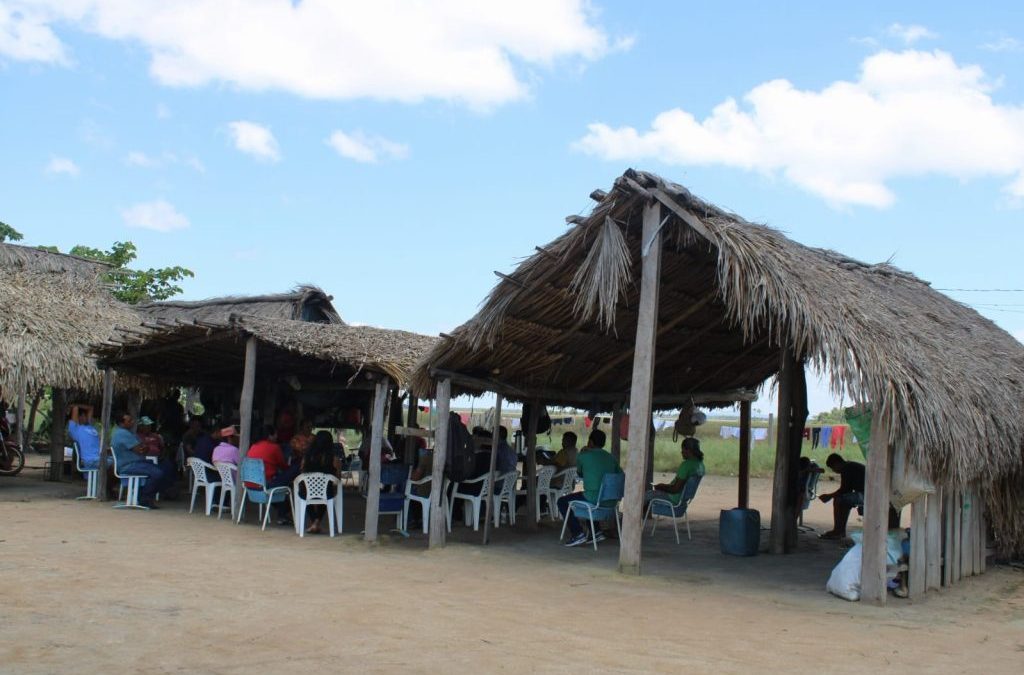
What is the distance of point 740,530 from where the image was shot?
976 centimetres

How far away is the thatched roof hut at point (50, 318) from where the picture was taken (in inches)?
Answer: 535

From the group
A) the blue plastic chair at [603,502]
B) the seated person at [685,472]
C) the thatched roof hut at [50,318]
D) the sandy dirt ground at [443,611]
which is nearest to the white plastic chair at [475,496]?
the sandy dirt ground at [443,611]

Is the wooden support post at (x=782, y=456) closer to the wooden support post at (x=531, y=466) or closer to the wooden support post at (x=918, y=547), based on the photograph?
the wooden support post at (x=918, y=547)

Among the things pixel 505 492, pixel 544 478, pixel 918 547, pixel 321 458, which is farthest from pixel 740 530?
pixel 321 458

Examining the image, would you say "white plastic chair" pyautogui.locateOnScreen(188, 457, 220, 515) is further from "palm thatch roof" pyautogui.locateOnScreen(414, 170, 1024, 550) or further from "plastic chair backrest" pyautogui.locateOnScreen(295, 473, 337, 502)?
"palm thatch roof" pyautogui.locateOnScreen(414, 170, 1024, 550)

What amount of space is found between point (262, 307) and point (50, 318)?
16.1 feet

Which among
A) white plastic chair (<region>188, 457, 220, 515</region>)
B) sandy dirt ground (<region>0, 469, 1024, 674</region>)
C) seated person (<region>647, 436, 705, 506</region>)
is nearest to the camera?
sandy dirt ground (<region>0, 469, 1024, 674</region>)

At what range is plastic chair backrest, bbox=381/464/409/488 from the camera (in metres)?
10.7

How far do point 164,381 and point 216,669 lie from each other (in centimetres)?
1202

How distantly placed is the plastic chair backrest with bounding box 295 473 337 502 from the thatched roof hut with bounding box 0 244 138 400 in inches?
238

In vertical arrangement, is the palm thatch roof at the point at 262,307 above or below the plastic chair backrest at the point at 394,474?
above

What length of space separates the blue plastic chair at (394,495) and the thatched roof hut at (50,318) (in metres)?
6.44

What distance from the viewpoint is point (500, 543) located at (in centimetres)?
1014

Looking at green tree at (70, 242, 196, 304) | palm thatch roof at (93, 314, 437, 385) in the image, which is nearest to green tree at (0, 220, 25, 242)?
green tree at (70, 242, 196, 304)
